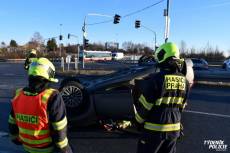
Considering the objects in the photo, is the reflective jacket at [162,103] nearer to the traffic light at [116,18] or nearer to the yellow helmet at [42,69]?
the yellow helmet at [42,69]

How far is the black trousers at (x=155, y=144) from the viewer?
410cm

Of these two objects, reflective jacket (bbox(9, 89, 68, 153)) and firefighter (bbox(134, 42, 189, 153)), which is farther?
firefighter (bbox(134, 42, 189, 153))

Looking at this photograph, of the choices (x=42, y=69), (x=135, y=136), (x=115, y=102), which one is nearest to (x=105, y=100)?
(x=115, y=102)

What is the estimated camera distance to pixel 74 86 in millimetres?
7613

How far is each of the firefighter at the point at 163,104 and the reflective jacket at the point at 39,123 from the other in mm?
1028

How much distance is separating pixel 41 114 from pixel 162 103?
1321 mm

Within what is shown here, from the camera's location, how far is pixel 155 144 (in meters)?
4.10

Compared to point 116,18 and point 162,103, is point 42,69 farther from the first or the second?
point 116,18

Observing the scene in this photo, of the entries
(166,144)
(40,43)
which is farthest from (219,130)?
(40,43)

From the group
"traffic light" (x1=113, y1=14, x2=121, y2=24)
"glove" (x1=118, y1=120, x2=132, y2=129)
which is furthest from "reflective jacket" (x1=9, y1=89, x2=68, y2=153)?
"traffic light" (x1=113, y1=14, x2=121, y2=24)

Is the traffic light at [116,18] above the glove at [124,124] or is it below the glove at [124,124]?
above

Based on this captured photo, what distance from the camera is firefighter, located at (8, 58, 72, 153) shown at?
3.35 m

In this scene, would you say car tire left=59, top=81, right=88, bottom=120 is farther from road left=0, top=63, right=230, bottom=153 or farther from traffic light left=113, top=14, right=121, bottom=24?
traffic light left=113, top=14, right=121, bottom=24

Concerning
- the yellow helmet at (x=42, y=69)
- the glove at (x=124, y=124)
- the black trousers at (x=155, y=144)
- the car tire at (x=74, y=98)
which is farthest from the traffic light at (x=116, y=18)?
the yellow helmet at (x=42, y=69)
